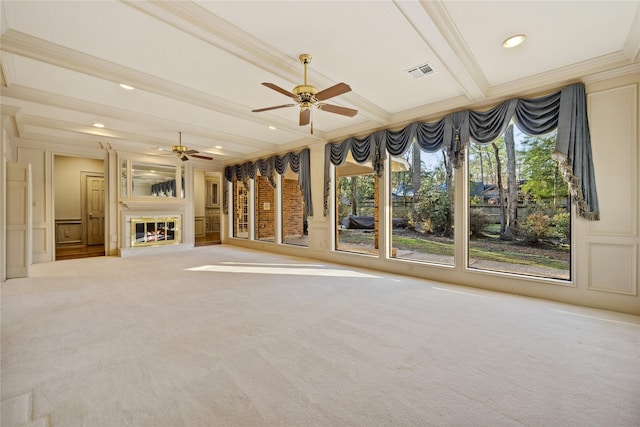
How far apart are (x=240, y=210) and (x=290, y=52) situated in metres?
7.39

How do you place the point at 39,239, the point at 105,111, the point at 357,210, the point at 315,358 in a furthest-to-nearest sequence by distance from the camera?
the point at 357,210
the point at 39,239
the point at 105,111
the point at 315,358

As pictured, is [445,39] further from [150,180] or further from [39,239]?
[39,239]

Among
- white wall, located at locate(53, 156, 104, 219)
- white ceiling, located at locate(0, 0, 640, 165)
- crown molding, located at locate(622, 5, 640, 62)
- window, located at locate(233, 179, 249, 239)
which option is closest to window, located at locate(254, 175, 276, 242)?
window, located at locate(233, 179, 249, 239)

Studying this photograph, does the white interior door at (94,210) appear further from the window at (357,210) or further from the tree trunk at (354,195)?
the tree trunk at (354,195)

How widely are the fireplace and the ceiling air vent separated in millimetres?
7692

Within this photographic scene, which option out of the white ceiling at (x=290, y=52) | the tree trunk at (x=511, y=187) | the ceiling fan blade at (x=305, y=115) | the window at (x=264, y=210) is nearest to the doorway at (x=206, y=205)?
the window at (x=264, y=210)

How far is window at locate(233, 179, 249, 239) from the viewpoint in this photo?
976 cm

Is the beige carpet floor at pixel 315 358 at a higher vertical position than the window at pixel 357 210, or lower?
lower

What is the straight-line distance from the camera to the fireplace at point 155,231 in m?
7.82

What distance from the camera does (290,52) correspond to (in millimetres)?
3104

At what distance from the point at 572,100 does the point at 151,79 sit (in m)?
5.30

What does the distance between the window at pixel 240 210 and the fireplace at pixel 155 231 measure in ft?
6.09

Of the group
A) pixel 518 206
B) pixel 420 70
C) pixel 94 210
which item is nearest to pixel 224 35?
pixel 420 70

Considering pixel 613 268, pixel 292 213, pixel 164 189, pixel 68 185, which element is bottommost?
pixel 613 268
